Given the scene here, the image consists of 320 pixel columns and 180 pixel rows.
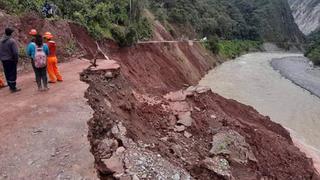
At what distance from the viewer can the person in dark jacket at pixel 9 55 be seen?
13.5 m

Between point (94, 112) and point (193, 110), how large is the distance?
4910 mm

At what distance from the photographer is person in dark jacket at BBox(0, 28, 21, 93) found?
1350 cm

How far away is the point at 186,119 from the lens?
561 inches

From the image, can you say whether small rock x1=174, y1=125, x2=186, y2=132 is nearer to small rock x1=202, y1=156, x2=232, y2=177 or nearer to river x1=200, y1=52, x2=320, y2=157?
small rock x1=202, y1=156, x2=232, y2=177

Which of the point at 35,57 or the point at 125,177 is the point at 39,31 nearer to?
the point at 35,57

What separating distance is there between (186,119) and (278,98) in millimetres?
25206

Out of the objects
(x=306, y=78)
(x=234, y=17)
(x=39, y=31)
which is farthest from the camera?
(x=234, y=17)

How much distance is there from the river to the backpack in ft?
40.7

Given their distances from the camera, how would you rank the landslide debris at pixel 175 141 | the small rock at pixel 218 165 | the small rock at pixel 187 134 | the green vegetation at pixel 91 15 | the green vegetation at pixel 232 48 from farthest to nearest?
the green vegetation at pixel 232 48 → the green vegetation at pixel 91 15 → the small rock at pixel 187 134 → the small rock at pixel 218 165 → the landslide debris at pixel 175 141

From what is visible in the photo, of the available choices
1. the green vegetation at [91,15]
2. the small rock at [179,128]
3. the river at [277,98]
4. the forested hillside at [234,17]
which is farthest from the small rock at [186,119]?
the forested hillside at [234,17]

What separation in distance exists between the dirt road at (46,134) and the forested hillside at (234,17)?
5123cm

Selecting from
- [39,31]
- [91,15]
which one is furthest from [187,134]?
[91,15]

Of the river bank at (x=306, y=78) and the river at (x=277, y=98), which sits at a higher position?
the river at (x=277, y=98)

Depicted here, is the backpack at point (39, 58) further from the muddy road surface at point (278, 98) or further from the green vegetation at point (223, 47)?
the green vegetation at point (223, 47)
